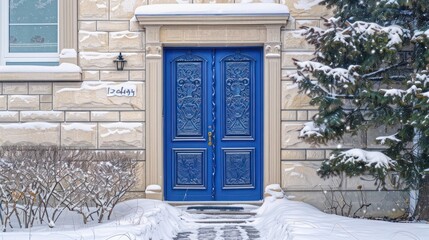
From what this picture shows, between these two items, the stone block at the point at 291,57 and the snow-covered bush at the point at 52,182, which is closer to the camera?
the snow-covered bush at the point at 52,182

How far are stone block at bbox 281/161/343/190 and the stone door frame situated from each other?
14 cm

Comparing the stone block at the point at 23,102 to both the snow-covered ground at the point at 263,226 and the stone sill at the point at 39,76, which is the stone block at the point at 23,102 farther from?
the snow-covered ground at the point at 263,226

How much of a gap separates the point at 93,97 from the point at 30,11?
6.03 feet

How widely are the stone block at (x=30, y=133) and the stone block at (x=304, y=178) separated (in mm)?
3689

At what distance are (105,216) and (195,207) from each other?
163cm

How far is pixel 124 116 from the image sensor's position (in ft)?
39.1

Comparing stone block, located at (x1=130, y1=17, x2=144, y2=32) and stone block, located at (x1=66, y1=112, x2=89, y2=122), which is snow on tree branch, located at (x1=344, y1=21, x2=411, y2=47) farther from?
stone block, located at (x1=66, y1=112, x2=89, y2=122)

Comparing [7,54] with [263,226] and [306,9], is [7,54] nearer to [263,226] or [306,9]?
[306,9]

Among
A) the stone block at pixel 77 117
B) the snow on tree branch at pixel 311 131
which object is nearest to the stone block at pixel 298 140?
the snow on tree branch at pixel 311 131

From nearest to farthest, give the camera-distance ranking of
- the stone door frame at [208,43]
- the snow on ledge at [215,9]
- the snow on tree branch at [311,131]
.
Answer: the snow on tree branch at [311,131] → the snow on ledge at [215,9] → the stone door frame at [208,43]

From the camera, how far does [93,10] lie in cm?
1198

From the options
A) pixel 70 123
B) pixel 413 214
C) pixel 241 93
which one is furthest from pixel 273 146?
pixel 70 123

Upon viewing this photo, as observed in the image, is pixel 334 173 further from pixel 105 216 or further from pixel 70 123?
pixel 70 123

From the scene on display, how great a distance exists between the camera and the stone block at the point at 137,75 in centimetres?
1194
